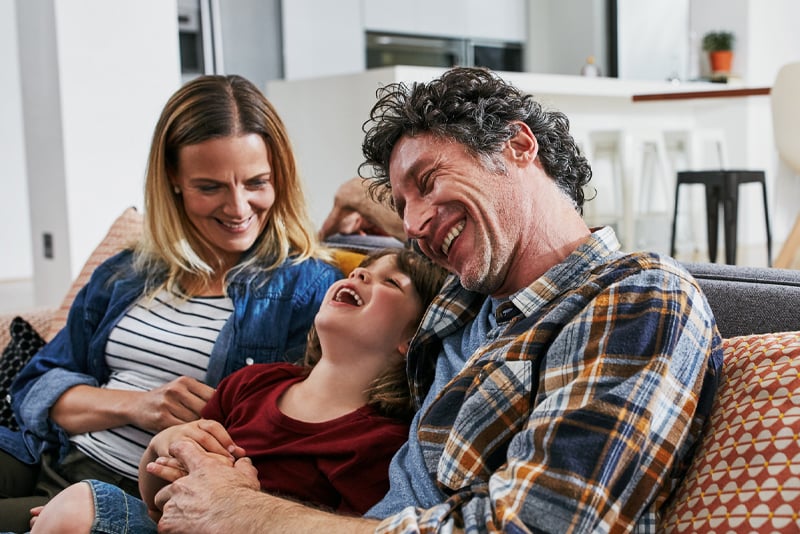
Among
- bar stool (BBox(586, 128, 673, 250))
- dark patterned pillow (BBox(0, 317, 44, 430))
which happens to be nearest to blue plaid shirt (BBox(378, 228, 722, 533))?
dark patterned pillow (BBox(0, 317, 44, 430))

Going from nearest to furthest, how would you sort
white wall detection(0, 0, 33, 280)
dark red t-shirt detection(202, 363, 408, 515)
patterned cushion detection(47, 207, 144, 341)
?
dark red t-shirt detection(202, 363, 408, 515), patterned cushion detection(47, 207, 144, 341), white wall detection(0, 0, 33, 280)

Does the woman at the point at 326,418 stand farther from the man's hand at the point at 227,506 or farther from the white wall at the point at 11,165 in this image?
the white wall at the point at 11,165

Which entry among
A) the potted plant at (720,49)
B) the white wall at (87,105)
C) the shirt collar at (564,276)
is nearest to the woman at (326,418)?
the shirt collar at (564,276)

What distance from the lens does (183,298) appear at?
6.60ft

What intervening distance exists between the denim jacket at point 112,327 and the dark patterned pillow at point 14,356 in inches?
3.2

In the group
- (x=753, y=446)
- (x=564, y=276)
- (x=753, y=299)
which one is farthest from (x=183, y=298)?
(x=753, y=446)

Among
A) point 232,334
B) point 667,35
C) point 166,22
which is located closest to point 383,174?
point 232,334

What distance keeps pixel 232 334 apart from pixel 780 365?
1080 millimetres

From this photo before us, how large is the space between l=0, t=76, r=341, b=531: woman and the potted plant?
664cm

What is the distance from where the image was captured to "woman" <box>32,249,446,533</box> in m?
1.41

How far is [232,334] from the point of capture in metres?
1.91

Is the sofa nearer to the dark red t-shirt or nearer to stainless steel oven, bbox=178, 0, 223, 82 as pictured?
the dark red t-shirt

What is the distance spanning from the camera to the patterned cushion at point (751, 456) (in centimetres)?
103

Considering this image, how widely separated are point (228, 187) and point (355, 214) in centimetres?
59
